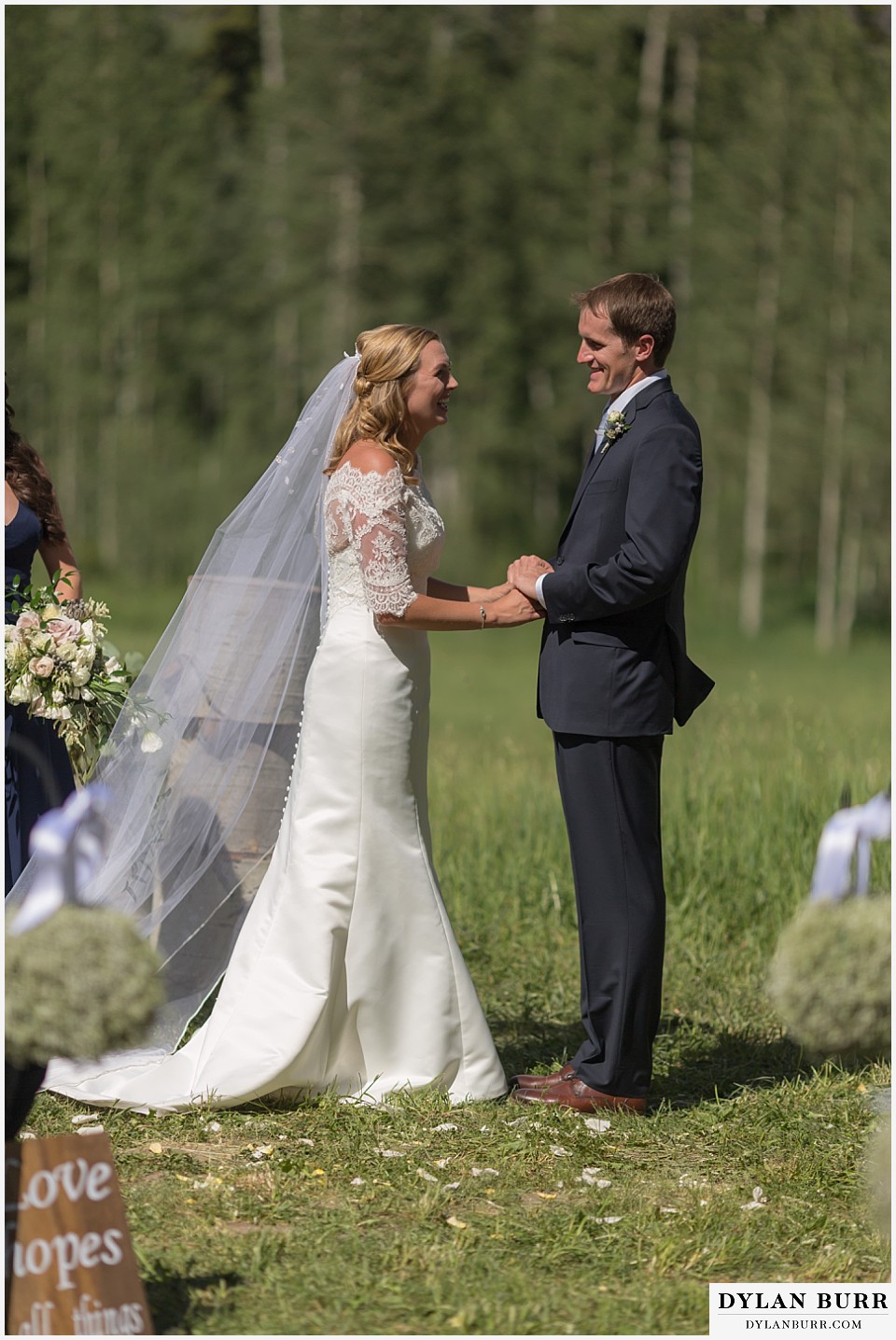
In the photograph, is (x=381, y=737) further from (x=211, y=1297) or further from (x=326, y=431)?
(x=211, y=1297)

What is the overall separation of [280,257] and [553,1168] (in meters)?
21.1

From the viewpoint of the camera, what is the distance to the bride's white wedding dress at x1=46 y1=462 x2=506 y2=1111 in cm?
460

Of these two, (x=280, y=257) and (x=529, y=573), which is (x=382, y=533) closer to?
(x=529, y=573)

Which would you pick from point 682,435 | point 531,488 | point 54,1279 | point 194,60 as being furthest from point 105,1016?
point 194,60

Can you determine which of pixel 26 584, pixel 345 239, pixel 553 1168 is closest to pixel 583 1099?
pixel 553 1168

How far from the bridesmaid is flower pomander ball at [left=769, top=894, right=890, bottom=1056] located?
3.14m

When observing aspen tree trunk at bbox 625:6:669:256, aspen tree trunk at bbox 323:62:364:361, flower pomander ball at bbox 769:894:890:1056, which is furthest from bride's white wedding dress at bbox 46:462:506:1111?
aspen tree trunk at bbox 625:6:669:256

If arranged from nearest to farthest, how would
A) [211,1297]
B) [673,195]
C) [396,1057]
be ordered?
[211,1297], [396,1057], [673,195]

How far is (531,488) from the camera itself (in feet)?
80.8

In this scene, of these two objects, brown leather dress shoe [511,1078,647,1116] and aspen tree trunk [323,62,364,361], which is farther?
aspen tree trunk [323,62,364,361]

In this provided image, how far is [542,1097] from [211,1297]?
158cm

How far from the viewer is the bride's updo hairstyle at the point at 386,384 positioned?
4.55 metres

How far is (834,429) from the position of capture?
20.7 m

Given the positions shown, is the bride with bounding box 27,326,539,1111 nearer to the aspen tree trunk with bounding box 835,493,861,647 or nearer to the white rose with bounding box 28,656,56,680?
the white rose with bounding box 28,656,56,680
